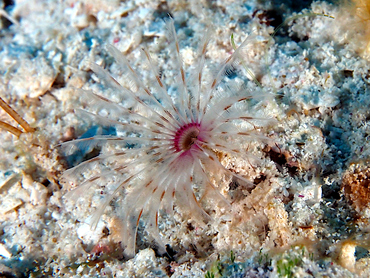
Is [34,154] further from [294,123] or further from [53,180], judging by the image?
[294,123]

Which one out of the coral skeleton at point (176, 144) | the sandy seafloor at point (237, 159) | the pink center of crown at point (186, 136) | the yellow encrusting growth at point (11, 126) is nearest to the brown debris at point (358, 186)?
the sandy seafloor at point (237, 159)

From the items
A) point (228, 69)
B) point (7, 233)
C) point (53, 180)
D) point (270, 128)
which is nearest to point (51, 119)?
point (53, 180)

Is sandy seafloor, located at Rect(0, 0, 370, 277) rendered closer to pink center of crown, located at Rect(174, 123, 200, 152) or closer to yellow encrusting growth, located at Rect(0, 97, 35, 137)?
yellow encrusting growth, located at Rect(0, 97, 35, 137)

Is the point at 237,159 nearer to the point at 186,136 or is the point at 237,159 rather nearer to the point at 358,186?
the point at 186,136

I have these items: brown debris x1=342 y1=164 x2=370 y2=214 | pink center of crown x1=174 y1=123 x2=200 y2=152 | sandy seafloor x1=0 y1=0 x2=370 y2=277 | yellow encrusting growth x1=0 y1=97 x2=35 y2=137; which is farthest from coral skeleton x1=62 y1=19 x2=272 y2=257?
yellow encrusting growth x1=0 y1=97 x2=35 y2=137

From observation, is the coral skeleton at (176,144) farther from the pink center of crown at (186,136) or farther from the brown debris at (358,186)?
the brown debris at (358,186)

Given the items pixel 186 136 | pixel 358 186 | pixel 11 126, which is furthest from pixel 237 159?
pixel 11 126

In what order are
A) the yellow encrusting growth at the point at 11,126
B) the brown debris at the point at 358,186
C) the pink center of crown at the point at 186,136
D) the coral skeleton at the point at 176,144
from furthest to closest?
the yellow encrusting growth at the point at 11,126
the pink center of crown at the point at 186,136
the coral skeleton at the point at 176,144
the brown debris at the point at 358,186
